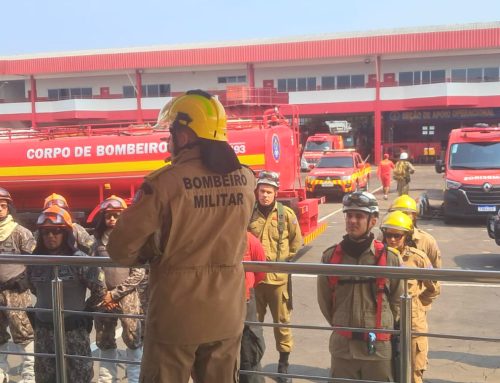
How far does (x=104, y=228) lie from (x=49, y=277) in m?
0.78

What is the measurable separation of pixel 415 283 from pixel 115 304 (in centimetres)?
235

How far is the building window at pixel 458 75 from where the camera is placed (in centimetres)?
3984

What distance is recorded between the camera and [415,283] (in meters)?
4.40

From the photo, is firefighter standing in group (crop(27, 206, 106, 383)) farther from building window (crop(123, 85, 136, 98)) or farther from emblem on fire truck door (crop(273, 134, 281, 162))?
building window (crop(123, 85, 136, 98))

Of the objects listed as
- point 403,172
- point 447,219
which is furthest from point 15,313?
point 403,172

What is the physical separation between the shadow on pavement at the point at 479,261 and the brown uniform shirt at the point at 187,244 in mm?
9041

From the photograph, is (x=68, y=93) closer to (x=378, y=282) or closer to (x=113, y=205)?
(x=113, y=205)

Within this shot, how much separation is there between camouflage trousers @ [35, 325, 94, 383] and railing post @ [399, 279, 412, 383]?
246 cm

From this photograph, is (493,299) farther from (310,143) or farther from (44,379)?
(310,143)

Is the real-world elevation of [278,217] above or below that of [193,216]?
below

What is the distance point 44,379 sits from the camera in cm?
452

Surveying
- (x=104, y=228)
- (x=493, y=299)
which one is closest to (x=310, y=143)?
(x=493, y=299)

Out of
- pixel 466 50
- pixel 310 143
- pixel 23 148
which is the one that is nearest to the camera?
pixel 23 148

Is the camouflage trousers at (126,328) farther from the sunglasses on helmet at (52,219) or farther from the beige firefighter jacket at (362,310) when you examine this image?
the beige firefighter jacket at (362,310)
